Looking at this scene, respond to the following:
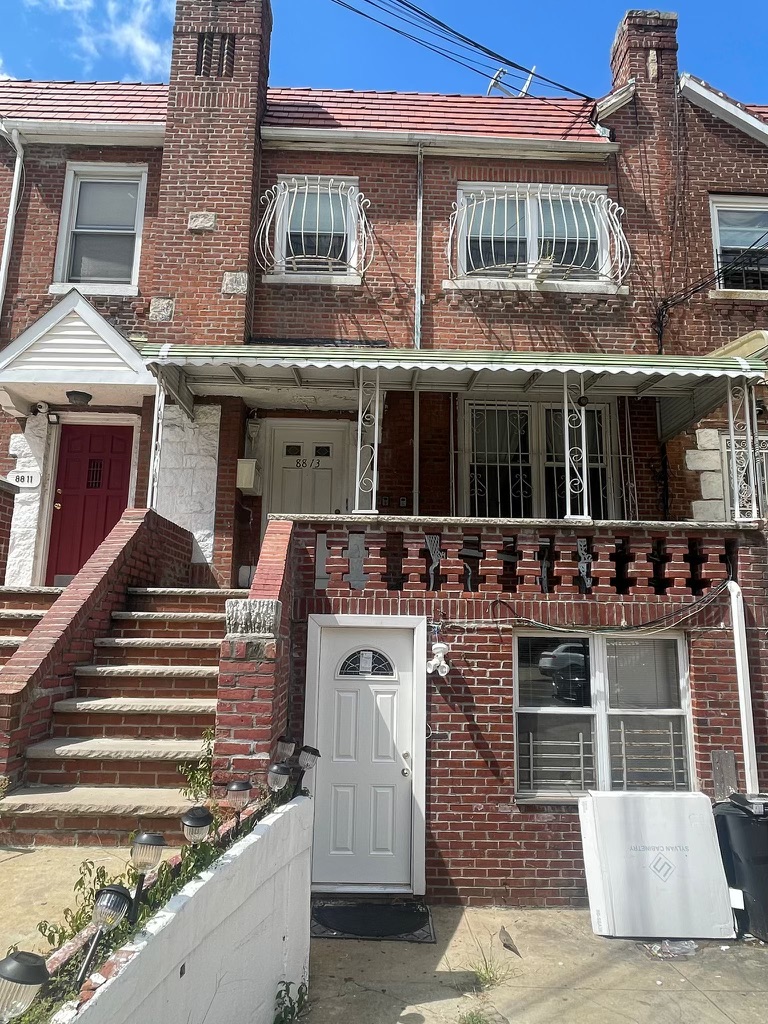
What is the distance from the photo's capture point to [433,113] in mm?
9711

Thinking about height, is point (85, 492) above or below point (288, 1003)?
above

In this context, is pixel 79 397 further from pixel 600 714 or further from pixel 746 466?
pixel 746 466

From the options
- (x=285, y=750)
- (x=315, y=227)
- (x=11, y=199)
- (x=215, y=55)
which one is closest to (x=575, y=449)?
(x=285, y=750)

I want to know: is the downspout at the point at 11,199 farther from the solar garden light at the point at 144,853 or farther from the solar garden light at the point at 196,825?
the solar garden light at the point at 144,853

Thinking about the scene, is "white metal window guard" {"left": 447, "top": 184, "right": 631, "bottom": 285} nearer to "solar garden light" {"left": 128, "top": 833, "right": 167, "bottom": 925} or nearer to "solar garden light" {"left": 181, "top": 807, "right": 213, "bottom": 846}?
"solar garden light" {"left": 181, "top": 807, "right": 213, "bottom": 846}

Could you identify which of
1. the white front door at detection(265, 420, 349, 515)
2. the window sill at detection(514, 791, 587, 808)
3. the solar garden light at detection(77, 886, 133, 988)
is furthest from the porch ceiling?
the solar garden light at detection(77, 886, 133, 988)

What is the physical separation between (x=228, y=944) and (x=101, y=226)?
29.0 ft

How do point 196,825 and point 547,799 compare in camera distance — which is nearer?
point 196,825

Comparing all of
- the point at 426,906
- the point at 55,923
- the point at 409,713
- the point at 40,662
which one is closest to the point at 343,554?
the point at 409,713

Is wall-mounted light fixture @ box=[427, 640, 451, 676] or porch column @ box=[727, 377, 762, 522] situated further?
porch column @ box=[727, 377, 762, 522]

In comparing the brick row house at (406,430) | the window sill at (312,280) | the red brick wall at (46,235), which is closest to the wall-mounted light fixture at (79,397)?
the brick row house at (406,430)

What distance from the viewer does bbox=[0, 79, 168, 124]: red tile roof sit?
30.6 ft

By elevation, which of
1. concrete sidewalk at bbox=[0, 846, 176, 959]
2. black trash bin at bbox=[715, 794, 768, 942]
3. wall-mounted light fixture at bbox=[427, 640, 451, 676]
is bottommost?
black trash bin at bbox=[715, 794, 768, 942]

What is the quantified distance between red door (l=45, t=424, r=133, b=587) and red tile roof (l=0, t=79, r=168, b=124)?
4.27m
